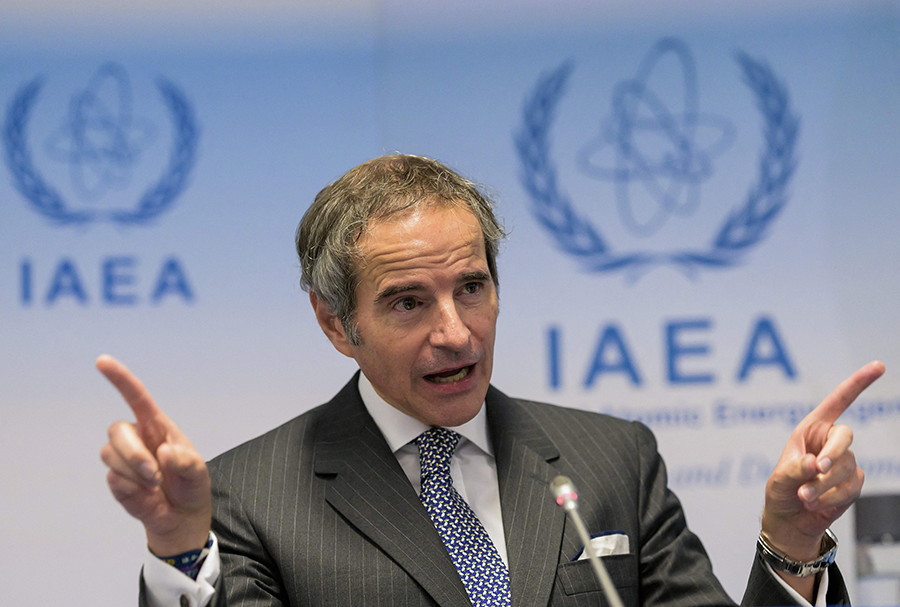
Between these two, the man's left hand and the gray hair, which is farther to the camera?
the gray hair

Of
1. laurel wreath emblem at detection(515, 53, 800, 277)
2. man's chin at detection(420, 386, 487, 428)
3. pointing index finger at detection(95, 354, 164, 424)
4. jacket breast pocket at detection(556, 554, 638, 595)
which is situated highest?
laurel wreath emblem at detection(515, 53, 800, 277)

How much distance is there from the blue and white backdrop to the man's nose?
5.00 feet

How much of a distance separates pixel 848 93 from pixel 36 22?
10.7 ft

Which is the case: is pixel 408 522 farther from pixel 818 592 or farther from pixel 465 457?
pixel 818 592

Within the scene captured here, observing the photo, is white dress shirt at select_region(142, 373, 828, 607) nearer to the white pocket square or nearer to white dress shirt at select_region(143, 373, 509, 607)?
white dress shirt at select_region(143, 373, 509, 607)

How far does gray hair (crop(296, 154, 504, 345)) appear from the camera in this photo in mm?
2037

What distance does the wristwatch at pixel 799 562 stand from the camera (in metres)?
1.76

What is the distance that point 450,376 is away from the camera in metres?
1.99

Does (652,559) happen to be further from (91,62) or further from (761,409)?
(91,62)

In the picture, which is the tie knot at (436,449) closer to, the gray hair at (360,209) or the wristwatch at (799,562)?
the gray hair at (360,209)

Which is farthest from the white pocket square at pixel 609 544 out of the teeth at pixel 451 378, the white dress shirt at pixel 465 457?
the teeth at pixel 451 378

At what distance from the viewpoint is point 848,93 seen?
3461 millimetres

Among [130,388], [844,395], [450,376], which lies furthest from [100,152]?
[844,395]

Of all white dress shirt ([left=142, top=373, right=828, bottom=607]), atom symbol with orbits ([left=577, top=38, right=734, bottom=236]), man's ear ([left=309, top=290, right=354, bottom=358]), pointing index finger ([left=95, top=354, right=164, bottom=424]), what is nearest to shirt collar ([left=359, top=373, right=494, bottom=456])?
white dress shirt ([left=142, top=373, right=828, bottom=607])
